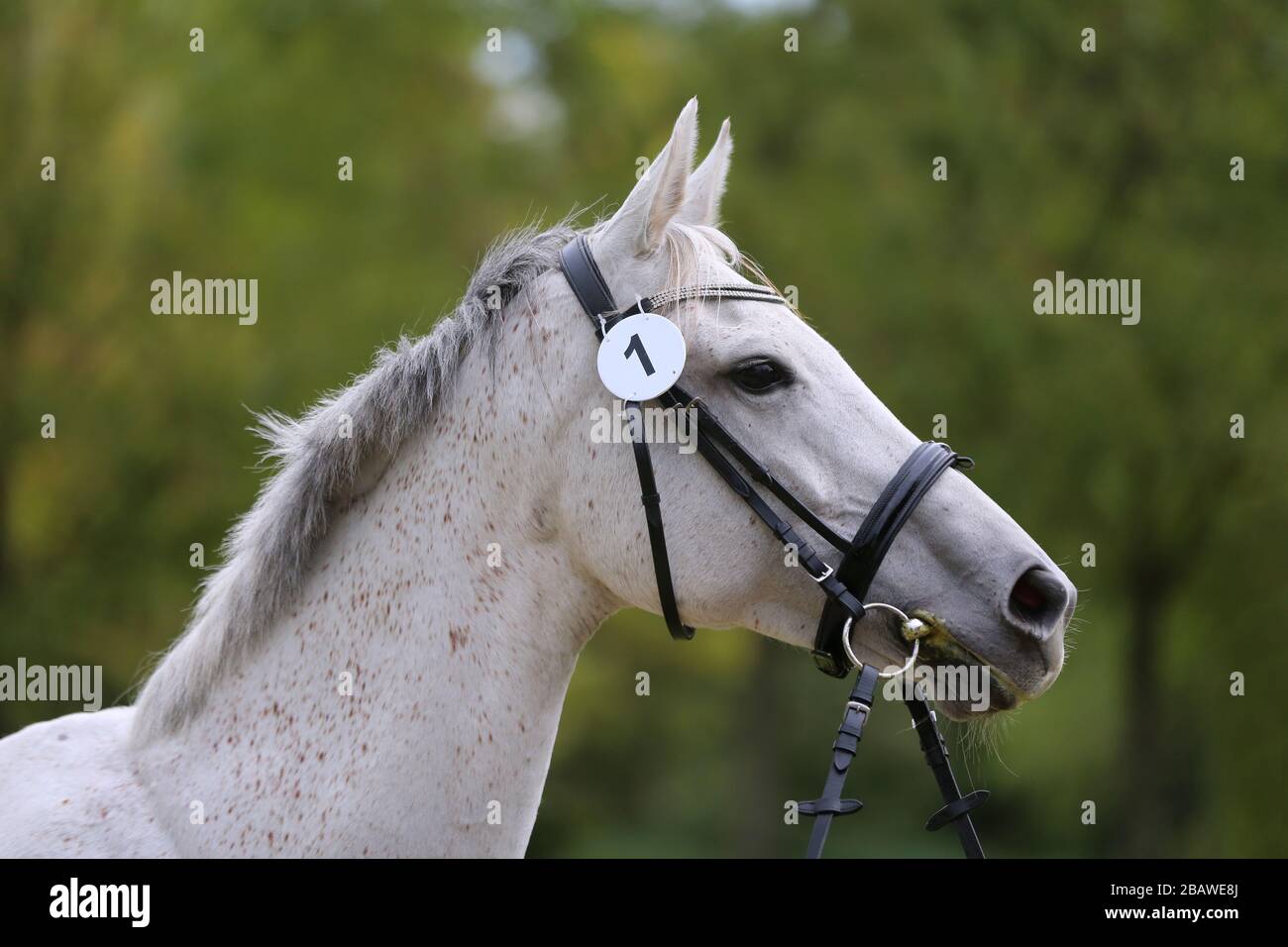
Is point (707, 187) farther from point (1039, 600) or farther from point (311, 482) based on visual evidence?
point (1039, 600)

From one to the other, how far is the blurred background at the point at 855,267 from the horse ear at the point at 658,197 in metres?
9.11

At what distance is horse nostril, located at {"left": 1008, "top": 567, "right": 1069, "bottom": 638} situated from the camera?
2734 mm

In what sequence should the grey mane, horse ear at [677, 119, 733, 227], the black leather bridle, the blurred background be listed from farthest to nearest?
the blurred background < horse ear at [677, 119, 733, 227] < the grey mane < the black leather bridle

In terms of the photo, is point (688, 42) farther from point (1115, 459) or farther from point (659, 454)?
point (659, 454)

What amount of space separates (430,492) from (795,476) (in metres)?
0.95

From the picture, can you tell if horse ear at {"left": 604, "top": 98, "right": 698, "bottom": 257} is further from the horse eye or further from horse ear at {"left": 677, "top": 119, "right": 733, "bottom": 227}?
the horse eye

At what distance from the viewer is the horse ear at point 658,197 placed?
3004 millimetres

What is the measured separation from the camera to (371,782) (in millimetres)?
2848

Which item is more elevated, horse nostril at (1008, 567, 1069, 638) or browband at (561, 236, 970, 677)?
browband at (561, 236, 970, 677)

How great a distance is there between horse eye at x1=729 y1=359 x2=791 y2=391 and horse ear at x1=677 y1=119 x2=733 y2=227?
605 millimetres

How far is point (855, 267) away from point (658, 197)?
1015 centimetres

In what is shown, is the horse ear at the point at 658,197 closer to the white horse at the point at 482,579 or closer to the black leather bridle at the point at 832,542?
the white horse at the point at 482,579

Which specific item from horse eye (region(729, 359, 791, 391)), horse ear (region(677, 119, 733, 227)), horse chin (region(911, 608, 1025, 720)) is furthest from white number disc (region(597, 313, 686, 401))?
horse chin (region(911, 608, 1025, 720))

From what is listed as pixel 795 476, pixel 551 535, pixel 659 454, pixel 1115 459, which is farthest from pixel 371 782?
pixel 1115 459
